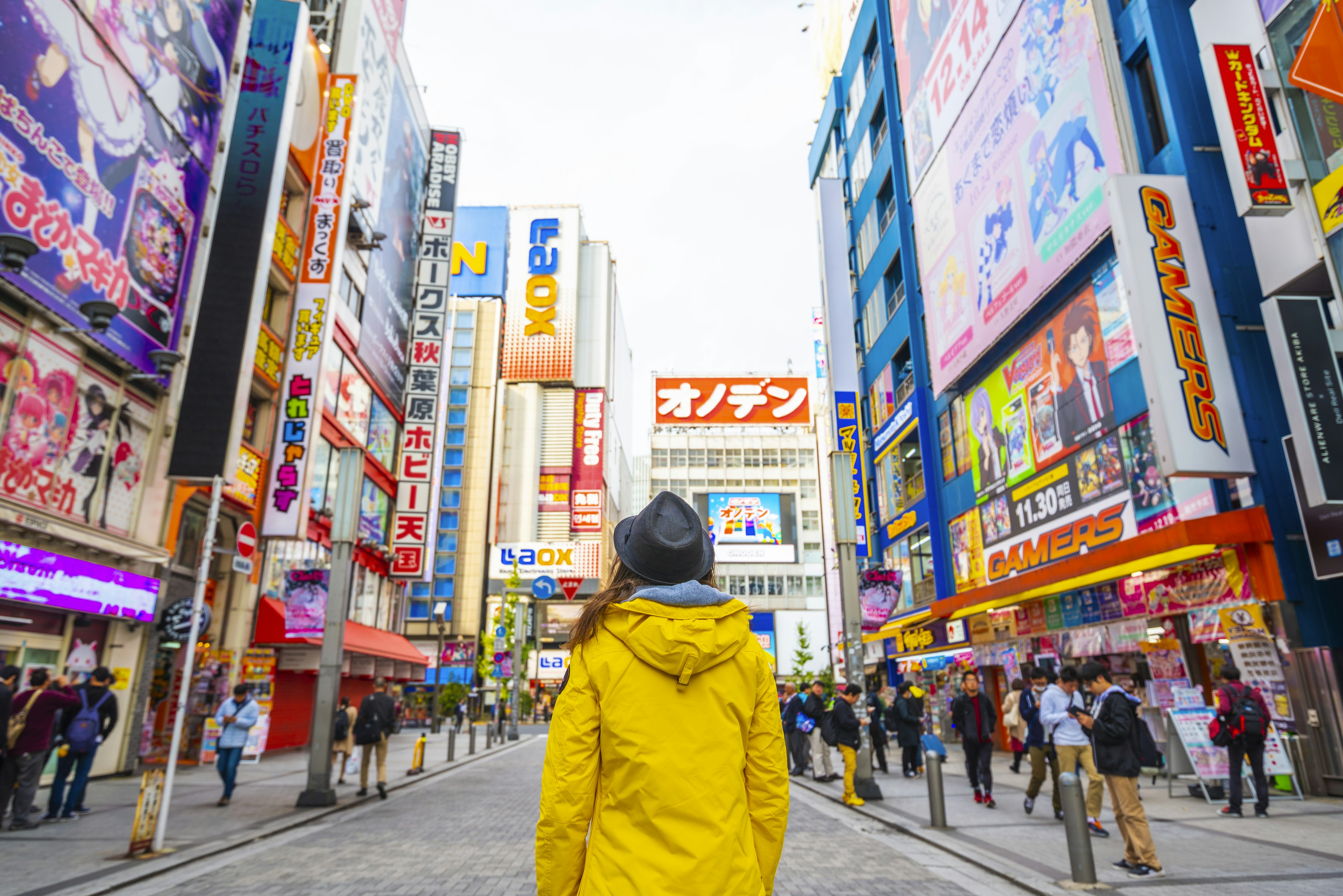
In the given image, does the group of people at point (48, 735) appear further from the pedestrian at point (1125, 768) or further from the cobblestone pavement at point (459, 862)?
the pedestrian at point (1125, 768)

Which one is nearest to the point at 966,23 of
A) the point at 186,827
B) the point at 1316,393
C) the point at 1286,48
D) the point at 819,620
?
the point at 1286,48

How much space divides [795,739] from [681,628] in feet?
55.5

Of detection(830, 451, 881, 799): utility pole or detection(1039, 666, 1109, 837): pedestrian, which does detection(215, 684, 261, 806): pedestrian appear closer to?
detection(830, 451, 881, 799): utility pole

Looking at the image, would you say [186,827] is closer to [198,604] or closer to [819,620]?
[198,604]

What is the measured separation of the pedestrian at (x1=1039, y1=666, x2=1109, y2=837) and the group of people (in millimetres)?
11433

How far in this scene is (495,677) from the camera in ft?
115

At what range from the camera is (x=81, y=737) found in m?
10.1

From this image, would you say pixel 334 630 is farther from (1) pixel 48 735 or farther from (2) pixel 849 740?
(2) pixel 849 740

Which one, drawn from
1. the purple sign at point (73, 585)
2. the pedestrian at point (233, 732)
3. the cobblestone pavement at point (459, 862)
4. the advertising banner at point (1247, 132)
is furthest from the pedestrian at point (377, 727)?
the advertising banner at point (1247, 132)

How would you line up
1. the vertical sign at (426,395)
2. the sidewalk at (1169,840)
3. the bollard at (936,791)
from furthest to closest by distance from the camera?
the vertical sign at (426,395) < the bollard at (936,791) < the sidewalk at (1169,840)

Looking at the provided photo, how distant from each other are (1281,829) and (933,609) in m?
16.3

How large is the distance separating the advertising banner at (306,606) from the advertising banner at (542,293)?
57.2m

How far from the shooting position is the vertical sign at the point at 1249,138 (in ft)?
36.7

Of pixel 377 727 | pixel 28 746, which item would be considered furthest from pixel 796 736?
pixel 28 746
